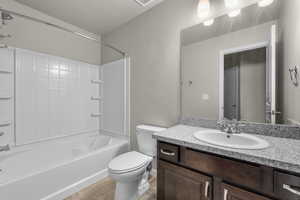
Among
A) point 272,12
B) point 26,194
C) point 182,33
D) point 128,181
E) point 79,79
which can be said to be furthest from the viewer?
point 79,79

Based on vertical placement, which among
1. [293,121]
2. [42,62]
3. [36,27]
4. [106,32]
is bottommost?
[293,121]

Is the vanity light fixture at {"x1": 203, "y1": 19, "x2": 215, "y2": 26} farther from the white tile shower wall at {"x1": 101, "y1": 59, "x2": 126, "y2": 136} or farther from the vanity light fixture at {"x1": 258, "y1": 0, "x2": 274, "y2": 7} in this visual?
the white tile shower wall at {"x1": 101, "y1": 59, "x2": 126, "y2": 136}

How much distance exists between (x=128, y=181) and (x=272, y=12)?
2051 mm

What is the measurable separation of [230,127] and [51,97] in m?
2.50

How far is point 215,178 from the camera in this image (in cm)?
86

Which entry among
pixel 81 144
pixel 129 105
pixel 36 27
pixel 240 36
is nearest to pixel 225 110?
pixel 240 36

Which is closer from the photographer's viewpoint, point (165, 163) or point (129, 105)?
point (165, 163)

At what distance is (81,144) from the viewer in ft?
7.79

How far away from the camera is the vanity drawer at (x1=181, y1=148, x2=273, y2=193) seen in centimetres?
70

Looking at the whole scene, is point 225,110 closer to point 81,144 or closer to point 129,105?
point 129,105

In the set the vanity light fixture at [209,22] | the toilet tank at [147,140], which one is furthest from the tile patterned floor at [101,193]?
the vanity light fixture at [209,22]

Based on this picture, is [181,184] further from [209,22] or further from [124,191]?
[209,22]

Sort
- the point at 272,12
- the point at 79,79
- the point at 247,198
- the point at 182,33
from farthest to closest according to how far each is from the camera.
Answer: the point at 79,79 < the point at 182,33 < the point at 272,12 < the point at 247,198

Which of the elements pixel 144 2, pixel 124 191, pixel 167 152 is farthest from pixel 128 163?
pixel 144 2
